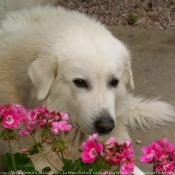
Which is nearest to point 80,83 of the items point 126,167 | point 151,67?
point 126,167

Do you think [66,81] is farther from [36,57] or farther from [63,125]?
[63,125]

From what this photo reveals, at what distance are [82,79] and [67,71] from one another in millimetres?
112

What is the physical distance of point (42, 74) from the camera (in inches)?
112

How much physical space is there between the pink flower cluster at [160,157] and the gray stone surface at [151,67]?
1337 mm

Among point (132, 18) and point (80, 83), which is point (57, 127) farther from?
point (132, 18)

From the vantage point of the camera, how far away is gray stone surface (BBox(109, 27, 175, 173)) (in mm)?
3660

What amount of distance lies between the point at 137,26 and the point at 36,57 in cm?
294

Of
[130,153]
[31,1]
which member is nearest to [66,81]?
[130,153]

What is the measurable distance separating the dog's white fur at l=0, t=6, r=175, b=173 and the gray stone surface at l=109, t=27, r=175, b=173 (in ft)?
1.37

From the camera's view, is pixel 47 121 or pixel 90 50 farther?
pixel 90 50

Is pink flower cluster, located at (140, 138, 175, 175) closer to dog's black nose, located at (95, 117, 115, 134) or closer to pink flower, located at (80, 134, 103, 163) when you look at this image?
pink flower, located at (80, 134, 103, 163)

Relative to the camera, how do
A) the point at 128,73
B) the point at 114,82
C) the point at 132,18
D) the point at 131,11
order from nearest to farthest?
the point at 114,82 → the point at 128,73 → the point at 132,18 → the point at 131,11

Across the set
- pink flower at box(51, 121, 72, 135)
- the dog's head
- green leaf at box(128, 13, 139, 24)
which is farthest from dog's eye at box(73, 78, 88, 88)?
green leaf at box(128, 13, 139, 24)

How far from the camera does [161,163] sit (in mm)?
1831
